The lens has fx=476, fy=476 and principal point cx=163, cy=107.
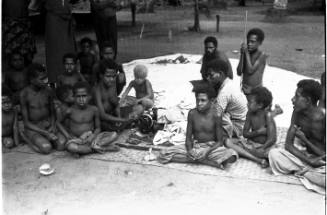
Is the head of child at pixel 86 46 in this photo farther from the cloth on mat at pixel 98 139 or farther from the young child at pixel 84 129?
the cloth on mat at pixel 98 139

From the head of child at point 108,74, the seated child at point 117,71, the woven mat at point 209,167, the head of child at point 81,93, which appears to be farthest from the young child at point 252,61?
the head of child at point 81,93

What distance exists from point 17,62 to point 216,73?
239cm

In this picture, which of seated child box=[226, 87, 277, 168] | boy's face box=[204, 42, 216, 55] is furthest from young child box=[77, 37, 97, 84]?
seated child box=[226, 87, 277, 168]

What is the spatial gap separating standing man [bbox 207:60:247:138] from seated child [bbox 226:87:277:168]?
8.4 inches

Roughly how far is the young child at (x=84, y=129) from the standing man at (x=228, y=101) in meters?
1.05

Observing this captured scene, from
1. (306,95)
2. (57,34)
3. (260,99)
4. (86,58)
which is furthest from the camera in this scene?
(86,58)

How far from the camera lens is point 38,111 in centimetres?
475

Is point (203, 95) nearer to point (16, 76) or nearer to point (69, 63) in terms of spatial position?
point (69, 63)

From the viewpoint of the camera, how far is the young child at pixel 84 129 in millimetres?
4344

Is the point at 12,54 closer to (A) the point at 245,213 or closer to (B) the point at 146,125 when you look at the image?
(B) the point at 146,125

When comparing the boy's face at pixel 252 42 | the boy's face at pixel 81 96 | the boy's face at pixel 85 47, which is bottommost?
the boy's face at pixel 81 96

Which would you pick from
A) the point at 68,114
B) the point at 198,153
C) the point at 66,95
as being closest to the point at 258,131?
the point at 198,153

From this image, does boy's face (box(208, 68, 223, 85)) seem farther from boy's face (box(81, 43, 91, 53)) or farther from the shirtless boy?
boy's face (box(81, 43, 91, 53))

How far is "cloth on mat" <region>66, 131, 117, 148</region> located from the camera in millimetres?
4363
